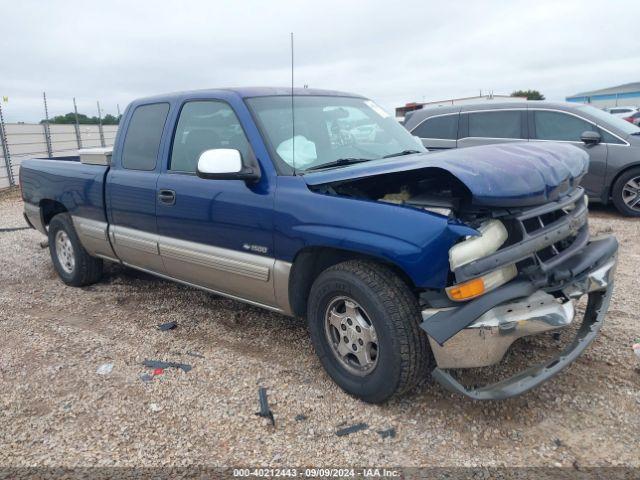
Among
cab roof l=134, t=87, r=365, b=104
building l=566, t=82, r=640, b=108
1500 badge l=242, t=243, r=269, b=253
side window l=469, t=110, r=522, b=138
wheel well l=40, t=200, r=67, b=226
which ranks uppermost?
building l=566, t=82, r=640, b=108

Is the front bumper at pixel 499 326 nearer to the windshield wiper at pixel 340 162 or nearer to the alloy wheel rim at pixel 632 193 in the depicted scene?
the windshield wiper at pixel 340 162

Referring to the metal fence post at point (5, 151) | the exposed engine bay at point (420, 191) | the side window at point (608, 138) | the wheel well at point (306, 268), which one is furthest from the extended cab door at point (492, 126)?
the metal fence post at point (5, 151)

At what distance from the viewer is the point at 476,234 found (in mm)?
2512

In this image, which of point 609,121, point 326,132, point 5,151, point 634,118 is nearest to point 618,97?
point 634,118

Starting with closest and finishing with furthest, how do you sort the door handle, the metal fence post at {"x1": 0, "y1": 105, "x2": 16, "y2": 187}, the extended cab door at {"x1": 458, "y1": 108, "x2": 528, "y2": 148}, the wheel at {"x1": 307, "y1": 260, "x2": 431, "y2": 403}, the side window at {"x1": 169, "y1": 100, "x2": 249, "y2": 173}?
the wheel at {"x1": 307, "y1": 260, "x2": 431, "y2": 403} < the side window at {"x1": 169, "y1": 100, "x2": 249, "y2": 173} < the door handle < the extended cab door at {"x1": 458, "y1": 108, "x2": 528, "y2": 148} < the metal fence post at {"x1": 0, "y1": 105, "x2": 16, "y2": 187}

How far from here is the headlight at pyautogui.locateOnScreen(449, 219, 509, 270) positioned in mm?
2504

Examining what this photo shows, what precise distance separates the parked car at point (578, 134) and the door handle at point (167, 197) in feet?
16.9

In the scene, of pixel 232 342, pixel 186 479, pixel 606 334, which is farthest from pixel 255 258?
pixel 606 334

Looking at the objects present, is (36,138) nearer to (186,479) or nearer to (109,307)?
(109,307)

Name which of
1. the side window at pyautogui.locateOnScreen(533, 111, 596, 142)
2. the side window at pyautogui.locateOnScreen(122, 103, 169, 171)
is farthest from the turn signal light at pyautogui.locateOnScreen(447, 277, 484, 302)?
the side window at pyautogui.locateOnScreen(533, 111, 596, 142)

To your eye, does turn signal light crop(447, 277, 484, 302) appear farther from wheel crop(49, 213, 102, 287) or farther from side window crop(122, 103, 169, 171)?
wheel crop(49, 213, 102, 287)

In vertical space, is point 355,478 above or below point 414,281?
below

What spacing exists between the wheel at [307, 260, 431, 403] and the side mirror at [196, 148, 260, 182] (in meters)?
0.82

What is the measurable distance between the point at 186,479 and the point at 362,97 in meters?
3.20
